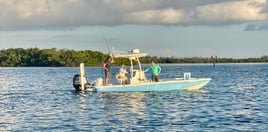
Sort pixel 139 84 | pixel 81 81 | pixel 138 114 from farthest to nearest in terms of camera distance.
A: pixel 81 81, pixel 139 84, pixel 138 114

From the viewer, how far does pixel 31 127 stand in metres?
24.7

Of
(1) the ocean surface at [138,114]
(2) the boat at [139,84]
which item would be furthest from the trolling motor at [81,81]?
(1) the ocean surface at [138,114]

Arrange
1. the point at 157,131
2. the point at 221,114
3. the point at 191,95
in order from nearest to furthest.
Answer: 1. the point at 157,131
2. the point at 221,114
3. the point at 191,95

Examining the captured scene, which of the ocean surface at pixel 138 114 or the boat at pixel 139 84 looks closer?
the ocean surface at pixel 138 114

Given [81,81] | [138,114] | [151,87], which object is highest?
[81,81]

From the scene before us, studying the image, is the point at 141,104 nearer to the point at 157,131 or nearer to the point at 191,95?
the point at 191,95

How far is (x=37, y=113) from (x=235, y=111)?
11013 millimetres

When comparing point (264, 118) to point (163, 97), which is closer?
point (264, 118)

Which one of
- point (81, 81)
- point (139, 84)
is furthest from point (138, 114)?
point (81, 81)

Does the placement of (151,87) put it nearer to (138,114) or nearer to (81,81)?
(81,81)

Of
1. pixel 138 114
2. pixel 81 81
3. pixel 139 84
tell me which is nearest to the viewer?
pixel 138 114

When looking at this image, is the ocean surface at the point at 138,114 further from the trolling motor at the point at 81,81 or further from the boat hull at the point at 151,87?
the trolling motor at the point at 81,81

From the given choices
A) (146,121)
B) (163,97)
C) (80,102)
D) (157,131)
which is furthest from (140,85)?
(157,131)

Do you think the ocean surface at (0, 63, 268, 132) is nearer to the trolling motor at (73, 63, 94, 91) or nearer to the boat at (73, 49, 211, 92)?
the boat at (73, 49, 211, 92)
